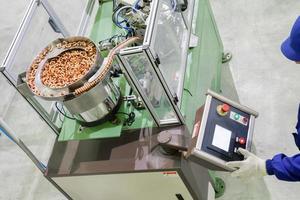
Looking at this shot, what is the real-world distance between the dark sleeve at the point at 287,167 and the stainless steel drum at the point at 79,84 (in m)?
0.94

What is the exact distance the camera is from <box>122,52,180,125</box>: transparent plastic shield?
1936 mm

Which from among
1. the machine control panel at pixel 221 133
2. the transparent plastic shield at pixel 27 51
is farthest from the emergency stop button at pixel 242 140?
the transparent plastic shield at pixel 27 51

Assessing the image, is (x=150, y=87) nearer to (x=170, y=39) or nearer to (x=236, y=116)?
(x=170, y=39)

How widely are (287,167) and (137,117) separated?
34.6 inches

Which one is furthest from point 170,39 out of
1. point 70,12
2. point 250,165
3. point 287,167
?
point 70,12

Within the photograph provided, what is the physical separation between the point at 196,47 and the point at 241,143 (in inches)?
33.3

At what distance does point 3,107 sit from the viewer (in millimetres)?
3854

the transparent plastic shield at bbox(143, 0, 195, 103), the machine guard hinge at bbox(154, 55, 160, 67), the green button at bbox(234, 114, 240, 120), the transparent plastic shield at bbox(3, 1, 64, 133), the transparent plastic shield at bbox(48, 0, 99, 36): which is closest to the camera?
the machine guard hinge at bbox(154, 55, 160, 67)

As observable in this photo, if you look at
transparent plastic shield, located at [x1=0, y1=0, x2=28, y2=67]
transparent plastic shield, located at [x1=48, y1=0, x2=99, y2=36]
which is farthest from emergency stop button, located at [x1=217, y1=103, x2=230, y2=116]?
transparent plastic shield, located at [x1=0, y1=0, x2=28, y2=67]

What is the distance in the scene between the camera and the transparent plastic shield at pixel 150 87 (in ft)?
6.35

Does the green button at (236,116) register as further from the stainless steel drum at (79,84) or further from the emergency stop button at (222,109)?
the stainless steel drum at (79,84)

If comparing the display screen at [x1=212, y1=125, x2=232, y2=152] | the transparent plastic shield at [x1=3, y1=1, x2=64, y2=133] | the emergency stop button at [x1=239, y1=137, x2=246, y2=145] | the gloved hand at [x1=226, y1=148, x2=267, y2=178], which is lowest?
the gloved hand at [x1=226, y1=148, x2=267, y2=178]

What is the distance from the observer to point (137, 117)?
232 centimetres

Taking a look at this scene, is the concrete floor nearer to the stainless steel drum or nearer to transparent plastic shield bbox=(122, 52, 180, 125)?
transparent plastic shield bbox=(122, 52, 180, 125)
